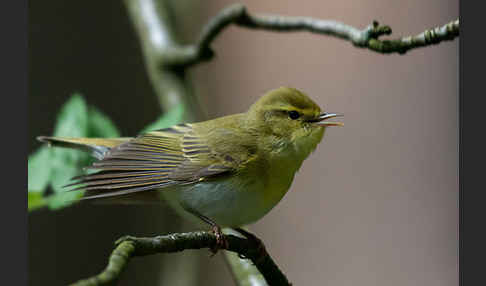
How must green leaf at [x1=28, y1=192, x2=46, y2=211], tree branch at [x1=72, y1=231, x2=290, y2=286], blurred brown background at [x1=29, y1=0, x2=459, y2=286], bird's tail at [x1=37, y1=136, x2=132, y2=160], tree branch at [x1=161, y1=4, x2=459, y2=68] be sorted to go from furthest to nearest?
blurred brown background at [x1=29, y1=0, x2=459, y2=286] < bird's tail at [x1=37, y1=136, x2=132, y2=160] < green leaf at [x1=28, y1=192, x2=46, y2=211] < tree branch at [x1=161, y1=4, x2=459, y2=68] < tree branch at [x1=72, y1=231, x2=290, y2=286]

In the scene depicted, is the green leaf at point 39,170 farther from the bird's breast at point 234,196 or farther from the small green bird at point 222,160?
the bird's breast at point 234,196

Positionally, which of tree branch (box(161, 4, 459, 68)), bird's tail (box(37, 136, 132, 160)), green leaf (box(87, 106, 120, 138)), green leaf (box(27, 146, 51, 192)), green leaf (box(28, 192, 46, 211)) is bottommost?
green leaf (box(28, 192, 46, 211))

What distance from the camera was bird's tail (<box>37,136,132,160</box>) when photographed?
5.26ft

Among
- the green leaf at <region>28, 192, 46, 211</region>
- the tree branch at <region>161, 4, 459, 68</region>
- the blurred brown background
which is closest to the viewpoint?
the tree branch at <region>161, 4, 459, 68</region>

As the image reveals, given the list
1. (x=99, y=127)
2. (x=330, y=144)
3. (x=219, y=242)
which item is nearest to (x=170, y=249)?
(x=219, y=242)

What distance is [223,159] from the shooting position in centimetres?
157

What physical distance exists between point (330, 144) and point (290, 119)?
1805 millimetres

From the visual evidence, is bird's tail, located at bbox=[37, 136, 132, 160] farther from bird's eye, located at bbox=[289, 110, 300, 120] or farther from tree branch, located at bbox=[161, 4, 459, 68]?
tree branch, located at bbox=[161, 4, 459, 68]

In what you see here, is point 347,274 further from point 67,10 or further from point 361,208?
point 67,10

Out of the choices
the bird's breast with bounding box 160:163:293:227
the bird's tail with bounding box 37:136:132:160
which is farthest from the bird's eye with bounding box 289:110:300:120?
the bird's tail with bounding box 37:136:132:160

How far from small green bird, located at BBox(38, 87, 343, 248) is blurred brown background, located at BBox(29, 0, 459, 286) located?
63cm

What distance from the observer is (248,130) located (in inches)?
64.5

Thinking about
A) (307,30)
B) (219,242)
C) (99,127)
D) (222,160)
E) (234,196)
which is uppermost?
(307,30)

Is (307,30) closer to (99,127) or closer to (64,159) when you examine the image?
(99,127)
